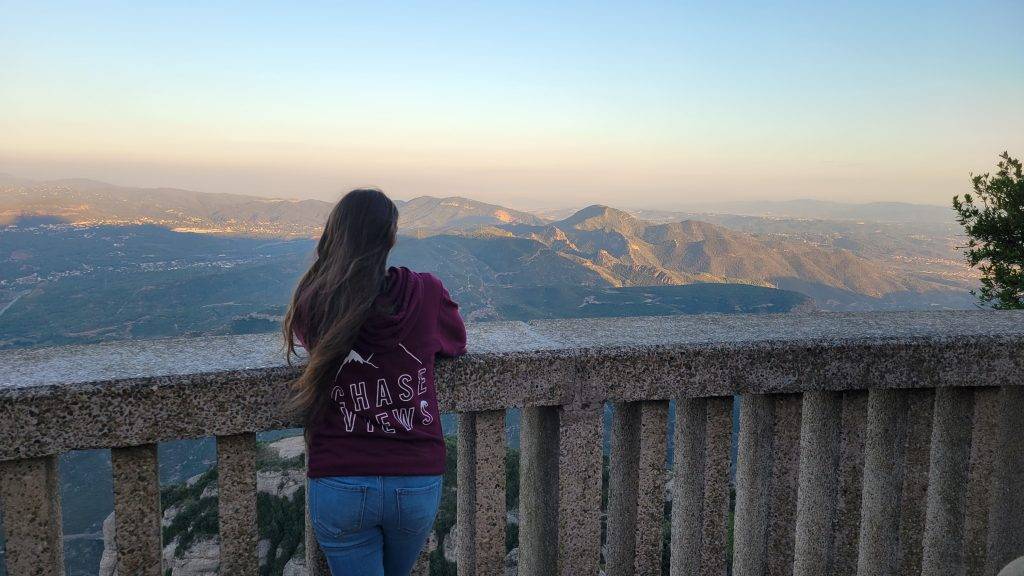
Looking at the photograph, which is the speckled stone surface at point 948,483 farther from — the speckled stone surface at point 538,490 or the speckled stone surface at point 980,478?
the speckled stone surface at point 538,490

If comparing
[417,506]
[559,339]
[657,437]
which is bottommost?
[417,506]

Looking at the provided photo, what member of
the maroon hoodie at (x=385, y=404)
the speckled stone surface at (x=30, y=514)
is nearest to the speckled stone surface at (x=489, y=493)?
the maroon hoodie at (x=385, y=404)

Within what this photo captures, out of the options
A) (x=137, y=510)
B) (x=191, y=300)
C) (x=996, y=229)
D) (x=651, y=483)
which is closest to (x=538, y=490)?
(x=651, y=483)

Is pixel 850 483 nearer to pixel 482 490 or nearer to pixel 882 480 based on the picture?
pixel 882 480

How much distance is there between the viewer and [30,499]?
Result: 6.93ft

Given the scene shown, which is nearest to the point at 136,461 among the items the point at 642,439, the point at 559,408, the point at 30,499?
the point at 30,499

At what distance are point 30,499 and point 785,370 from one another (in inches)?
106

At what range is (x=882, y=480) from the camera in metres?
2.93

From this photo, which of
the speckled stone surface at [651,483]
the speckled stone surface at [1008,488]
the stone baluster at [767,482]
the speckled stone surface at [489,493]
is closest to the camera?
the speckled stone surface at [489,493]

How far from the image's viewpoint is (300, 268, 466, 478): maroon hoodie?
2.23m

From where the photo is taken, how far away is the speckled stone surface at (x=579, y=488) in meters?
2.59

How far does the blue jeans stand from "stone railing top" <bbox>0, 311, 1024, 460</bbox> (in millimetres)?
288

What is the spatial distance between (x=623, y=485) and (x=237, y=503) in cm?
145

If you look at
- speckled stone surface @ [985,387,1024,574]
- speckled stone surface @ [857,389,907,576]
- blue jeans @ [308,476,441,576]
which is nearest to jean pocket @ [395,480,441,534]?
blue jeans @ [308,476,441,576]
